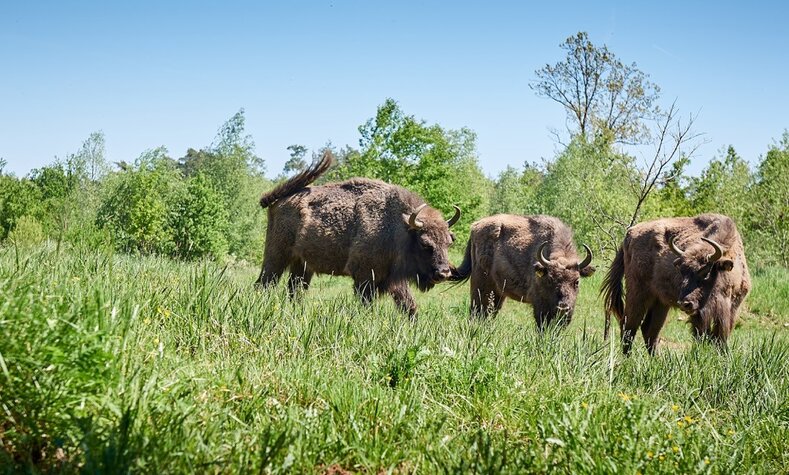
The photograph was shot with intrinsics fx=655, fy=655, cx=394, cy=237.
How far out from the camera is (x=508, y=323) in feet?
27.2

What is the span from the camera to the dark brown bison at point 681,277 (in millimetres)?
8758

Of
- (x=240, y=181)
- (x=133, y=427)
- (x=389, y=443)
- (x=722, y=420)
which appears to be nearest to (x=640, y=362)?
(x=722, y=420)

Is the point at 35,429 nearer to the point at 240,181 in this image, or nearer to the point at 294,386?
the point at 294,386

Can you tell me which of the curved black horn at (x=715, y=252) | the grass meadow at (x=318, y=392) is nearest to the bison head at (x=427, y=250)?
the grass meadow at (x=318, y=392)

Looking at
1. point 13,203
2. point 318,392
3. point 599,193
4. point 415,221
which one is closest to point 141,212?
point 13,203

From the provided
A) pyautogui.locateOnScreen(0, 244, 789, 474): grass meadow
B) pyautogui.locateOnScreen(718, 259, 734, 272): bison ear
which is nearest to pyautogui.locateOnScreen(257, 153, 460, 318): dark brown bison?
pyautogui.locateOnScreen(0, 244, 789, 474): grass meadow

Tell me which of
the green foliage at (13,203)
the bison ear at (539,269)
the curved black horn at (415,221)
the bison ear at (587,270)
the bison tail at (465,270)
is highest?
the curved black horn at (415,221)

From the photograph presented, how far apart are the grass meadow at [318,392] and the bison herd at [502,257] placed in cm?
253

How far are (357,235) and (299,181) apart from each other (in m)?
1.52

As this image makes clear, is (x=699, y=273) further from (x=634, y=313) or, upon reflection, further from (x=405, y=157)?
(x=405, y=157)

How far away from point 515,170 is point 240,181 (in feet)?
85.6

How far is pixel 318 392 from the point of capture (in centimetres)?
411

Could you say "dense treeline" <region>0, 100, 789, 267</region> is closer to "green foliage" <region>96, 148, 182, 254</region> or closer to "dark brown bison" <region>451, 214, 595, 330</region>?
"green foliage" <region>96, 148, 182, 254</region>

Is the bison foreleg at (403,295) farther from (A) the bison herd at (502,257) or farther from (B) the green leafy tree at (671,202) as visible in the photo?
(B) the green leafy tree at (671,202)
